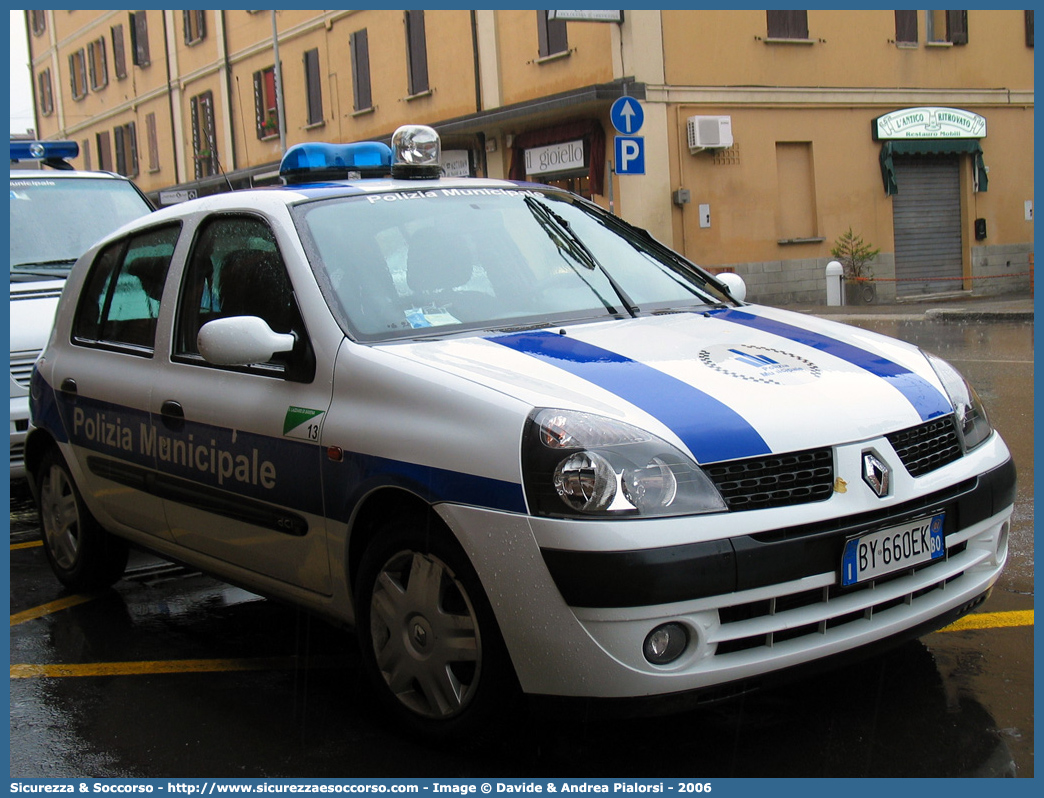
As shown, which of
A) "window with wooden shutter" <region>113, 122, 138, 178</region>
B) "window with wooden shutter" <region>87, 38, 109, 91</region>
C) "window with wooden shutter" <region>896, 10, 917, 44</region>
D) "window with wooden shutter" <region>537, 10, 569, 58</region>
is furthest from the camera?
"window with wooden shutter" <region>87, 38, 109, 91</region>

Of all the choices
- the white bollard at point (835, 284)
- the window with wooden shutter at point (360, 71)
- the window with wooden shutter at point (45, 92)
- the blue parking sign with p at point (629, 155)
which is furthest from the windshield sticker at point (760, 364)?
the window with wooden shutter at point (45, 92)

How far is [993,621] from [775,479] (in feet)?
5.36

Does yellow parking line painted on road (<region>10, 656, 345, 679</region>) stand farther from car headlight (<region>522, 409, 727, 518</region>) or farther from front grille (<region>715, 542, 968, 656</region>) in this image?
front grille (<region>715, 542, 968, 656</region>)

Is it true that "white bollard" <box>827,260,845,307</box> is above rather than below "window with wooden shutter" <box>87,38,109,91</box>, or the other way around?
below

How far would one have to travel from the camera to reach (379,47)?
28078mm

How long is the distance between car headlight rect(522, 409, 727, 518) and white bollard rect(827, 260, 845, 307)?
19.8 metres

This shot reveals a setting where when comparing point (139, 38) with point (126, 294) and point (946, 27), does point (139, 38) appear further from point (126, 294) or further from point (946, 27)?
point (126, 294)

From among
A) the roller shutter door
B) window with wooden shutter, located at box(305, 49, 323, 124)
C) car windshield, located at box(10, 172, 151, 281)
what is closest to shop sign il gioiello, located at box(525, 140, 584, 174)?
the roller shutter door

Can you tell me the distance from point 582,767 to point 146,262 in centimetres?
276

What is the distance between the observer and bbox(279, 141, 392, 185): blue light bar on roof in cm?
480

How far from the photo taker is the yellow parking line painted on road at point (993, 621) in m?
4.10

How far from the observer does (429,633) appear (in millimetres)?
3270

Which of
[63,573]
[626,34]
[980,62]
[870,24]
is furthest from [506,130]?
[63,573]

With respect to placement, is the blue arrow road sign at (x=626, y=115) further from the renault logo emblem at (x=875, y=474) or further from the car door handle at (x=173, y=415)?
the renault logo emblem at (x=875, y=474)
